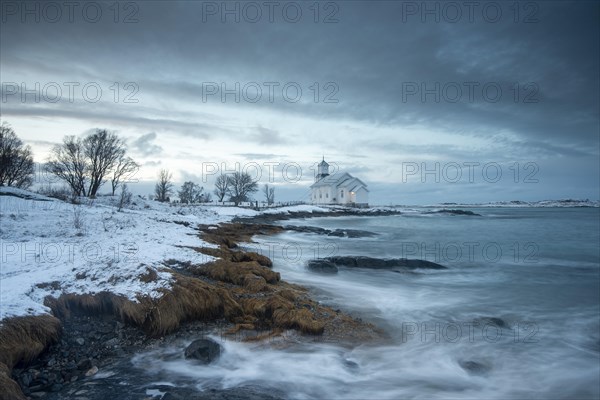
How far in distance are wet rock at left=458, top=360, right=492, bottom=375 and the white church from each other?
76.0 m

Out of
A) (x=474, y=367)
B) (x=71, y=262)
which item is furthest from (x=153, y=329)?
(x=474, y=367)

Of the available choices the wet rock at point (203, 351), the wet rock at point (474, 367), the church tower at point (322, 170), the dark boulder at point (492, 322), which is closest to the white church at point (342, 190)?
the church tower at point (322, 170)

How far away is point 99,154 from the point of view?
1668 inches

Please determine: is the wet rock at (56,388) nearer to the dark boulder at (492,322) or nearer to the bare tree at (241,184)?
the dark boulder at (492,322)

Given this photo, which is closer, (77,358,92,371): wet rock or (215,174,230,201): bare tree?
(77,358,92,371): wet rock

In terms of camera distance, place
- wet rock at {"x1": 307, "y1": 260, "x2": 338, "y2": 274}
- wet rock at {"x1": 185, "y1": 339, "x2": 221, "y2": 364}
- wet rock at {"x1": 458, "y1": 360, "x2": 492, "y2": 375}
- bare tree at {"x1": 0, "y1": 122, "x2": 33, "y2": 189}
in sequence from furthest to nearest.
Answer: bare tree at {"x1": 0, "y1": 122, "x2": 33, "y2": 189}
wet rock at {"x1": 307, "y1": 260, "x2": 338, "y2": 274}
wet rock at {"x1": 458, "y1": 360, "x2": 492, "y2": 375}
wet rock at {"x1": 185, "y1": 339, "x2": 221, "y2": 364}

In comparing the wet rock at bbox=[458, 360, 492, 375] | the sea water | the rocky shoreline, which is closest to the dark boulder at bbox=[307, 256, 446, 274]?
the sea water

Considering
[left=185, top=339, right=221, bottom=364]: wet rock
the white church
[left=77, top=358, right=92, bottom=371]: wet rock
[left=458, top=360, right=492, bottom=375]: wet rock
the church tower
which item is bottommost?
[left=458, top=360, right=492, bottom=375]: wet rock

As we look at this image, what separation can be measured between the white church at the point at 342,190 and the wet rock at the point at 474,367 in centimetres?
7601

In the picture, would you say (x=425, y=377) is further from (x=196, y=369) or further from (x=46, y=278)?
(x=46, y=278)

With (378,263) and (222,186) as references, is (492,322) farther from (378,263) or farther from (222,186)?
(222,186)

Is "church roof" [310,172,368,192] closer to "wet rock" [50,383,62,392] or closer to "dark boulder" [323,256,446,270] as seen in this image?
"dark boulder" [323,256,446,270]

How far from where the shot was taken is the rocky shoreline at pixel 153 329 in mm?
4203

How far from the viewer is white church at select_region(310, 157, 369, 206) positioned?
82.7m
